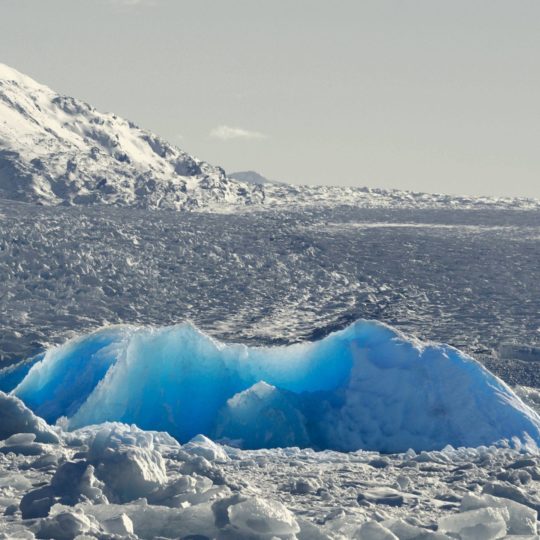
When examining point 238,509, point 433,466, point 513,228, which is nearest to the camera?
point 238,509

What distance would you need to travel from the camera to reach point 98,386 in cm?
1591

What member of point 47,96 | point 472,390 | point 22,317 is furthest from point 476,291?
point 47,96

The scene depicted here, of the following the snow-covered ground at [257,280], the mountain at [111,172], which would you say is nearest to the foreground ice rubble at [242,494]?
the snow-covered ground at [257,280]

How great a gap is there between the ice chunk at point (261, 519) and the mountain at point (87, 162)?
4274 centimetres

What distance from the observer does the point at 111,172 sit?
56.6 meters

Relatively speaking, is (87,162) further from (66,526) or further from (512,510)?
(66,526)

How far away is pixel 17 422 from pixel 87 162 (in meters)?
46.1

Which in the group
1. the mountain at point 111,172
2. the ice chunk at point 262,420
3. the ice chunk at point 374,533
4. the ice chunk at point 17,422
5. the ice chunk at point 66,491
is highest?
the mountain at point 111,172

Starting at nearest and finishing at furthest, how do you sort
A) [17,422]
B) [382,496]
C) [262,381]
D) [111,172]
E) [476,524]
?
[476,524] < [382,496] < [17,422] < [262,381] < [111,172]

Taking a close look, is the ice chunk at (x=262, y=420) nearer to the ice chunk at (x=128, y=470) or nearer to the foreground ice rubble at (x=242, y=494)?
the foreground ice rubble at (x=242, y=494)

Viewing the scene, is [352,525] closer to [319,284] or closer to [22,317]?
[22,317]

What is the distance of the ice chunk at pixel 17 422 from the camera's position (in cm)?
1212

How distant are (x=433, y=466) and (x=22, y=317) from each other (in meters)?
17.7

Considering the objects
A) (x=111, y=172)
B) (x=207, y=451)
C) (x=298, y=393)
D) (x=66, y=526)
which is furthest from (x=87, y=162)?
(x=66, y=526)
